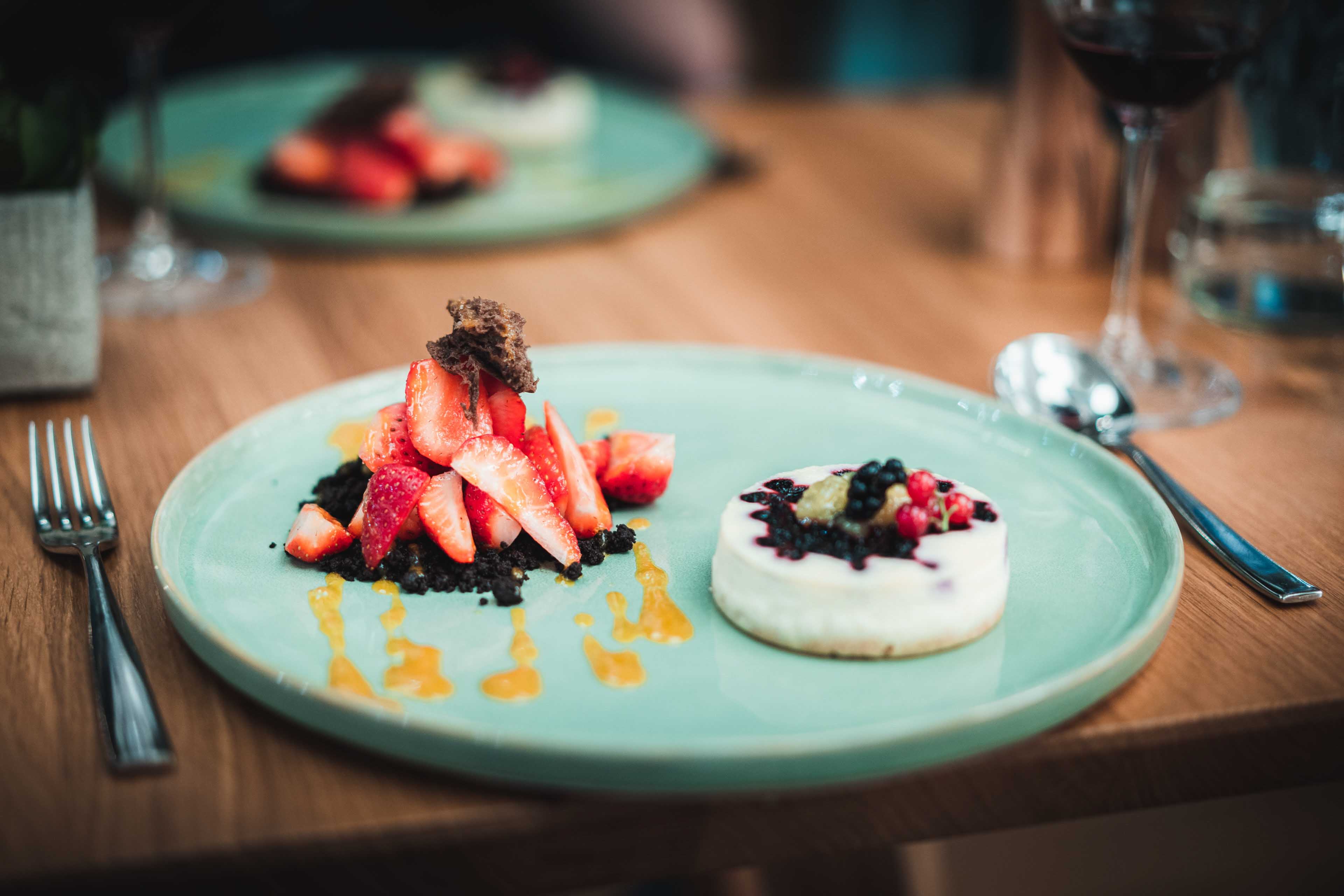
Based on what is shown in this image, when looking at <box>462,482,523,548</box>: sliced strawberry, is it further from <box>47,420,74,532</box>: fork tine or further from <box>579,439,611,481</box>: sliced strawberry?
<box>47,420,74,532</box>: fork tine

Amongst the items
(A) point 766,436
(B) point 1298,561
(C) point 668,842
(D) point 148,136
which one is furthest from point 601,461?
(D) point 148,136

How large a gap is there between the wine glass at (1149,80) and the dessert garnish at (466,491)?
0.77m

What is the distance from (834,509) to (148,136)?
139 centimetres

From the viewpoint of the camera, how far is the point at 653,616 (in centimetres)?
98

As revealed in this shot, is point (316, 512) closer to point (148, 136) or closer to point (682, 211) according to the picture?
point (148, 136)

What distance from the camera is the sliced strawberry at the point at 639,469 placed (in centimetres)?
115

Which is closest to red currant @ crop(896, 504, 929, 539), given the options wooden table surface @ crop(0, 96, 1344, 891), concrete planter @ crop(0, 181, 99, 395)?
wooden table surface @ crop(0, 96, 1344, 891)

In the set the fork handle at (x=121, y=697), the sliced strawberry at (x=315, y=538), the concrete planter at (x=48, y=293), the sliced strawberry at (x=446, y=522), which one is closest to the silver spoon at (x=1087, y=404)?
the sliced strawberry at (x=446, y=522)

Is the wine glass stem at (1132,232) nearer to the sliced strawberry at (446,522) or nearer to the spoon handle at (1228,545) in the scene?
the spoon handle at (1228,545)

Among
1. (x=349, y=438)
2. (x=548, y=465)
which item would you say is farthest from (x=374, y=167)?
(x=548, y=465)

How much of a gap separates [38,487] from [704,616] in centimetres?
69

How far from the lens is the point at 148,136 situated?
183 centimetres

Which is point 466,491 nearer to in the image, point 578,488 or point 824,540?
point 578,488

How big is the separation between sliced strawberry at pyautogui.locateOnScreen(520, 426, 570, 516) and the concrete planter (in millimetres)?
672
